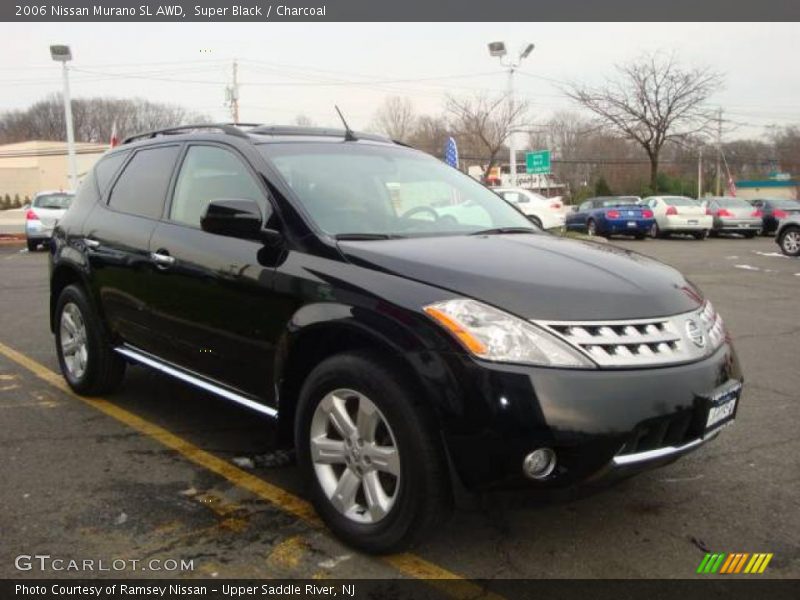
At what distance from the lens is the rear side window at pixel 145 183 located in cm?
432

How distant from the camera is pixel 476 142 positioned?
Answer: 48094mm

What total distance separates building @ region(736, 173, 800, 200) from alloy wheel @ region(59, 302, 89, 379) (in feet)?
291

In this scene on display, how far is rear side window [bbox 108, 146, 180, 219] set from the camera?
14.2 ft

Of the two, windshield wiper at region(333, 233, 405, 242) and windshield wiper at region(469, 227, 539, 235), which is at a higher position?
windshield wiper at region(333, 233, 405, 242)

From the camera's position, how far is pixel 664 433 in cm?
270

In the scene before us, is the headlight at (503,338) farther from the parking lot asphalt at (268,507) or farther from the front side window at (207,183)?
the front side window at (207,183)

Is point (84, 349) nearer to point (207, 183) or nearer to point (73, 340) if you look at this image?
point (73, 340)

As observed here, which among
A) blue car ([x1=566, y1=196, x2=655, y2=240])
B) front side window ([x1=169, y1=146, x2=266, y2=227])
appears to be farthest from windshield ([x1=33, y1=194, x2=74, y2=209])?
front side window ([x1=169, y1=146, x2=266, y2=227])

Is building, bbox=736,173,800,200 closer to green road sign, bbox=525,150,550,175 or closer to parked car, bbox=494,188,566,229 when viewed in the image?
green road sign, bbox=525,150,550,175

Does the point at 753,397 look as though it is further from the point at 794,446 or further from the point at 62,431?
the point at 62,431

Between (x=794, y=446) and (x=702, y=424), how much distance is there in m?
1.76

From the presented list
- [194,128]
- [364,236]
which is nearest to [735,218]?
[194,128]

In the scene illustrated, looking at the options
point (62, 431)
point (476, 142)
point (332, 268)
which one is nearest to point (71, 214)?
point (62, 431)

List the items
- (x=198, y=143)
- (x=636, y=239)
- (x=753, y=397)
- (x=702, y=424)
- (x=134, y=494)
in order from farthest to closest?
(x=636, y=239), (x=753, y=397), (x=198, y=143), (x=134, y=494), (x=702, y=424)
